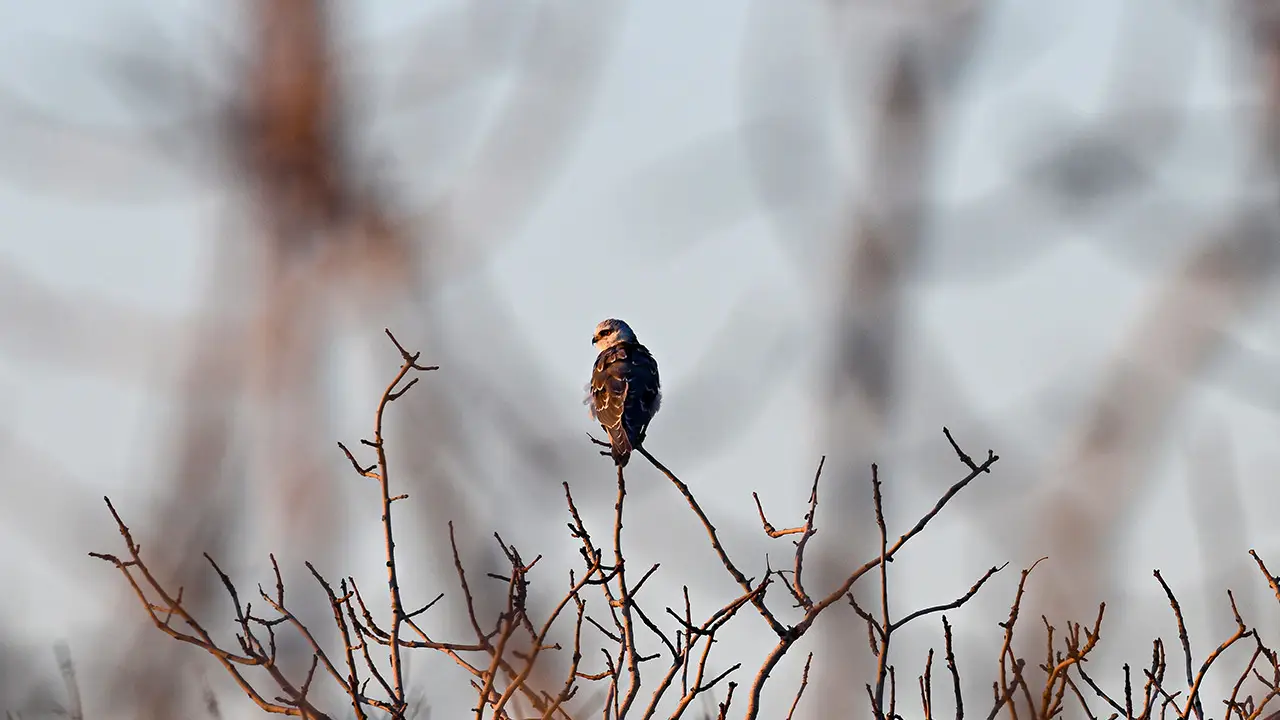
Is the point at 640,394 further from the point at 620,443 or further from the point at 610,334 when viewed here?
the point at 610,334

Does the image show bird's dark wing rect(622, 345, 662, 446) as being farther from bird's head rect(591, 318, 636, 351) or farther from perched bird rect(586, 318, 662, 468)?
bird's head rect(591, 318, 636, 351)

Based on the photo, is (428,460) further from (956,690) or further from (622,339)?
(622,339)

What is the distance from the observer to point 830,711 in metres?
3.29

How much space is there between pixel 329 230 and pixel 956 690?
2990 millimetres

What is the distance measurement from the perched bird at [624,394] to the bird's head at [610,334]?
74 cm

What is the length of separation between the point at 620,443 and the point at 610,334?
3.80m

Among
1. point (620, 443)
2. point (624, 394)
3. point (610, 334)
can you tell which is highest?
point (610, 334)

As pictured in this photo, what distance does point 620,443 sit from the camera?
869 cm

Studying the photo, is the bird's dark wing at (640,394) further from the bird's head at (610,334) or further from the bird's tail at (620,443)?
the bird's head at (610,334)

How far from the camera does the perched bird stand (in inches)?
351

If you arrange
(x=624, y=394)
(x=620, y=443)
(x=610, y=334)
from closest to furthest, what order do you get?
1. (x=620, y=443)
2. (x=624, y=394)
3. (x=610, y=334)

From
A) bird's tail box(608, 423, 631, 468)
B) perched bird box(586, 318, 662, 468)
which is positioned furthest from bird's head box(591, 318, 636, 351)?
bird's tail box(608, 423, 631, 468)

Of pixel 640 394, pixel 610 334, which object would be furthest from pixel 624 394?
pixel 610 334

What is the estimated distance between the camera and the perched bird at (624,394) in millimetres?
8914
